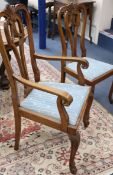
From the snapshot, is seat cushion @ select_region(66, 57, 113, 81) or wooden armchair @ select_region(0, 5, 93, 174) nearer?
wooden armchair @ select_region(0, 5, 93, 174)

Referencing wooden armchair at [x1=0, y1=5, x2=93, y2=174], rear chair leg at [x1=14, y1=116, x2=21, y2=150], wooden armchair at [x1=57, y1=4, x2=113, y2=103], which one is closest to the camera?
wooden armchair at [x1=0, y1=5, x2=93, y2=174]

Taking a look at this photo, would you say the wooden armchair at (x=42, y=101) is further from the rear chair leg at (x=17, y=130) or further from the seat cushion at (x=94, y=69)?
the seat cushion at (x=94, y=69)

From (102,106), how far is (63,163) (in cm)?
85

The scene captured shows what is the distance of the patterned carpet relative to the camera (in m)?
1.65

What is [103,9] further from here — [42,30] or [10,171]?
[10,171]

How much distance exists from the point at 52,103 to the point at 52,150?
0.45 metres

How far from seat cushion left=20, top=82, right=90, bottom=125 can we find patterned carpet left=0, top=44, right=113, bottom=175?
0.43m

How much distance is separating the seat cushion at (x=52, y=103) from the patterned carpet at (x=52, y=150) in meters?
0.43

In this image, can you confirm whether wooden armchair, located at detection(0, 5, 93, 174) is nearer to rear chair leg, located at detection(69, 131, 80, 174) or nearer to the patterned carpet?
rear chair leg, located at detection(69, 131, 80, 174)

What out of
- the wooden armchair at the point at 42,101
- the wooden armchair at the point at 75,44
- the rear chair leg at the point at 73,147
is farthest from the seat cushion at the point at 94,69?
the rear chair leg at the point at 73,147

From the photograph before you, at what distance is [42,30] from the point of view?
3.54 metres

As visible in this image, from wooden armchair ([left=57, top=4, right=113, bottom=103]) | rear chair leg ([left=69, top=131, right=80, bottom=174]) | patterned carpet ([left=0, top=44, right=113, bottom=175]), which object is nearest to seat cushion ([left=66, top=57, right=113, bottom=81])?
wooden armchair ([left=57, top=4, right=113, bottom=103])

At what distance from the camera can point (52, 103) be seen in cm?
157

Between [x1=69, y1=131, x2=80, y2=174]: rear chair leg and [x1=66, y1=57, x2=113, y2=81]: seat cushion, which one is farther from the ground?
[x1=66, y1=57, x2=113, y2=81]: seat cushion
